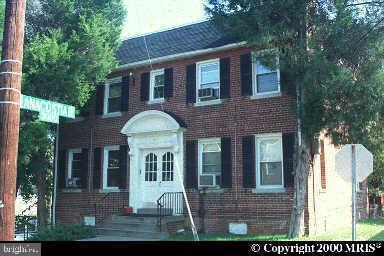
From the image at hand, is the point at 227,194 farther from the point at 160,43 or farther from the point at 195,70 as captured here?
the point at 160,43

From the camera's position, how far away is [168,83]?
18078mm

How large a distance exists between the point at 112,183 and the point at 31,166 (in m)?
3.12

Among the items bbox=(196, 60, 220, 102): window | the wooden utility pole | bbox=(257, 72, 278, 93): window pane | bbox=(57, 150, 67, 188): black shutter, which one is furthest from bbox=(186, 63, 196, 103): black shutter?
the wooden utility pole

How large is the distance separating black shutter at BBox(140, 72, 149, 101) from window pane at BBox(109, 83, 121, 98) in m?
1.37

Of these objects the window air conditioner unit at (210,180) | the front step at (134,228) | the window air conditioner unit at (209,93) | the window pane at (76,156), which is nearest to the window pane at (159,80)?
the window air conditioner unit at (209,93)

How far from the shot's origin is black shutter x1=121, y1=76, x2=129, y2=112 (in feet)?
62.7

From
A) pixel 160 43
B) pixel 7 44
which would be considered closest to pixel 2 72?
pixel 7 44

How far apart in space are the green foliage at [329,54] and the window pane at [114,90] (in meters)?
7.63

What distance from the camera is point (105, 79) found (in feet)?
62.5

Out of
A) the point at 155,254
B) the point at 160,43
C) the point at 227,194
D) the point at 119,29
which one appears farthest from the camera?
the point at 160,43

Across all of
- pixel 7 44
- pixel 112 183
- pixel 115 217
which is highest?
pixel 7 44

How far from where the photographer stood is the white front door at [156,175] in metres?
17.4

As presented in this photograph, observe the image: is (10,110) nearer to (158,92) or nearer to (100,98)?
(158,92)

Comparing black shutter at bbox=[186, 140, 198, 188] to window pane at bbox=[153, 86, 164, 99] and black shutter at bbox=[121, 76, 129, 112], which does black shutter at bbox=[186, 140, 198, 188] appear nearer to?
window pane at bbox=[153, 86, 164, 99]
